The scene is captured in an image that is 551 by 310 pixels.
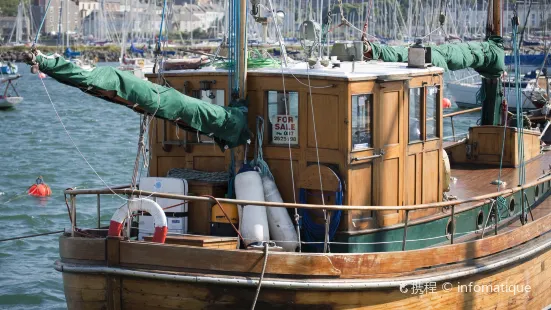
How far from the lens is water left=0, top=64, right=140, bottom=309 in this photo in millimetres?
20297

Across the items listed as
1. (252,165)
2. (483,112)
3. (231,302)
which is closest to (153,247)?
(231,302)

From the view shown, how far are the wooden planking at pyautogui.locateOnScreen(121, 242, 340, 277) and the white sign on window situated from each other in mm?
2115

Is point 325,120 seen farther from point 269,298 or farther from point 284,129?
point 269,298

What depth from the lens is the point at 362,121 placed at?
13.4 meters

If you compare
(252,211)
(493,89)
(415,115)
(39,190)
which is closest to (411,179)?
(415,115)

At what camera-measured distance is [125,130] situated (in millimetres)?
50688

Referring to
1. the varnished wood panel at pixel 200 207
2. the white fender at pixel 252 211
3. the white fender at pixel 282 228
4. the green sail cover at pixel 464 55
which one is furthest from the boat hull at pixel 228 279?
the green sail cover at pixel 464 55

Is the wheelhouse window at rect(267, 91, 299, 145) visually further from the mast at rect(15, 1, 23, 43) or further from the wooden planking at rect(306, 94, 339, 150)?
the mast at rect(15, 1, 23, 43)

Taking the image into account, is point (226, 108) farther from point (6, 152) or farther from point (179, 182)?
point (6, 152)

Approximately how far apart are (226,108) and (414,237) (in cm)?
326

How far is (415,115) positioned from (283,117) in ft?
6.47

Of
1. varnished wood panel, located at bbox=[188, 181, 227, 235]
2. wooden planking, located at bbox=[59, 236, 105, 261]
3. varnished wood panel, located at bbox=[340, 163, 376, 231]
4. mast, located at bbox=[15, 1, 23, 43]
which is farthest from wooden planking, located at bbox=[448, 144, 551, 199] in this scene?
mast, located at bbox=[15, 1, 23, 43]

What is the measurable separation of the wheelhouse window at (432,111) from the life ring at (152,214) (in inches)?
171

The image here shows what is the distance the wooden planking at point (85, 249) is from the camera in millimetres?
12164
